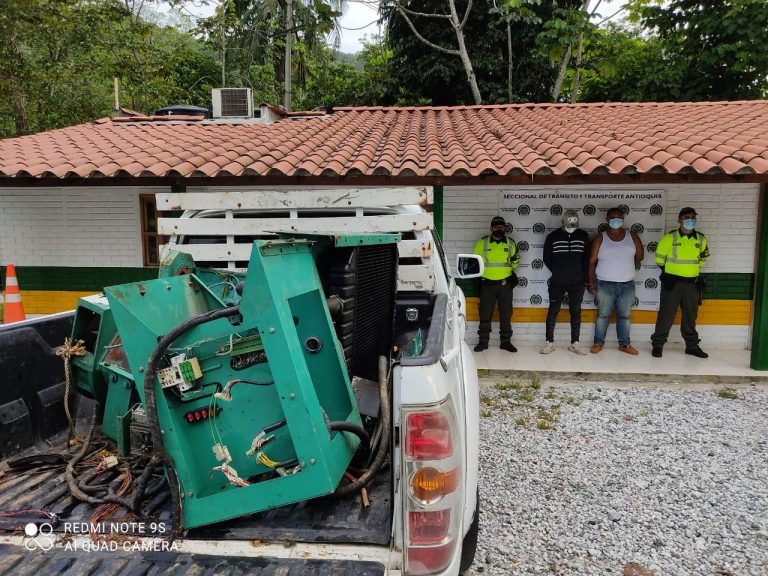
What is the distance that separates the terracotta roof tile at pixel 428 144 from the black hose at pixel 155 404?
480 centimetres

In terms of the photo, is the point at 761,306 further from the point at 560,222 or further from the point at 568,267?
the point at 560,222

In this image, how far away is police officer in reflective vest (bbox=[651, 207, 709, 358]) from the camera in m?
6.82

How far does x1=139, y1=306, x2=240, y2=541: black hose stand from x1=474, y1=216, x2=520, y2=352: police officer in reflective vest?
18.9 ft

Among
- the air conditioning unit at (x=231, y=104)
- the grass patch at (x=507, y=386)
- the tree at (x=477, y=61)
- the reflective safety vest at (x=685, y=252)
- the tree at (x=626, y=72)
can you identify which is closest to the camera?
the grass patch at (x=507, y=386)

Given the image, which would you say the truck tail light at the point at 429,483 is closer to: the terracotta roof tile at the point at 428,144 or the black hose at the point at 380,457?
the black hose at the point at 380,457

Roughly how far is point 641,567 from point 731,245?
603 cm

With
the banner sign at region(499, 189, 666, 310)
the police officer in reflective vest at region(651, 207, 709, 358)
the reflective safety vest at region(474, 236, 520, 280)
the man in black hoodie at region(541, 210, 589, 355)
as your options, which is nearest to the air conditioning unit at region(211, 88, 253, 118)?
the banner sign at region(499, 189, 666, 310)

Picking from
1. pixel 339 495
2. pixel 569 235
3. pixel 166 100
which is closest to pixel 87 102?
pixel 166 100

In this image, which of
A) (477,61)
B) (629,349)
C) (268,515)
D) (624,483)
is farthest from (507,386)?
(477,61)

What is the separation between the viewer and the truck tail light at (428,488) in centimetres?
172

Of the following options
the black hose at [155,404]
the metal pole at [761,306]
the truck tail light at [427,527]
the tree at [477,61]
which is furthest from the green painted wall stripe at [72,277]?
the tree at [477,61]

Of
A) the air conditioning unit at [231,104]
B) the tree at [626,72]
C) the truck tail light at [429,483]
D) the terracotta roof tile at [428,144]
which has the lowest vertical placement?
the truck tail light at [429,483]

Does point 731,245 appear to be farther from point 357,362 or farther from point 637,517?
point 357,362

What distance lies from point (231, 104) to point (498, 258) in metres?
6.35
